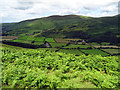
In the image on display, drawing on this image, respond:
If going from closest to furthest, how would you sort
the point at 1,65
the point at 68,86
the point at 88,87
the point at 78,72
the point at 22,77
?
the point at 68,86 → the point at 88,87 → the point at 22,77 → the point at 78,72 → the point at 1,65

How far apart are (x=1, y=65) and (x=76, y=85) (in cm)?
1004

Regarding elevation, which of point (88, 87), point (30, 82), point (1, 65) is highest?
point (1, 65)

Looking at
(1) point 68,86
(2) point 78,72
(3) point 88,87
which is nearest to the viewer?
(1) point 68,86

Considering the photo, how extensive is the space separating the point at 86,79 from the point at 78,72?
1.35 meters

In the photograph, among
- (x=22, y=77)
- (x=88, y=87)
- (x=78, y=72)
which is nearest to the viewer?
(x=88, y=87)

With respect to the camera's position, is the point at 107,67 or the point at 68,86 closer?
the point at 68,86

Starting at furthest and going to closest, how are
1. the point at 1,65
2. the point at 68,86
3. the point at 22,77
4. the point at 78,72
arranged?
1. the point at 1,65
2. the point at 78,72
3. the point at 22,77
4. the point at 68,86

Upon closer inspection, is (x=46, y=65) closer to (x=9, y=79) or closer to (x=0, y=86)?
(x=9, y=79)

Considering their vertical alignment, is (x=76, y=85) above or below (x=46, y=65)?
below

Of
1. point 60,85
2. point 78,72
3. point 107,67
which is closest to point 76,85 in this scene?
point 60,85

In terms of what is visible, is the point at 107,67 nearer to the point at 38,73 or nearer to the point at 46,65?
the point at 46,65

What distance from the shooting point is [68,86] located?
924 centimetres

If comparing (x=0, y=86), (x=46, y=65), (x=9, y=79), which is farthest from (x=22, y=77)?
(x=46, y=65)

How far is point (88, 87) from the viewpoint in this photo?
9836mm
